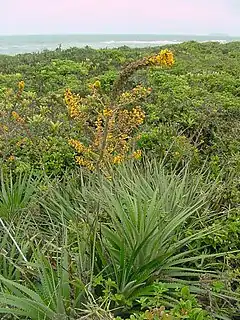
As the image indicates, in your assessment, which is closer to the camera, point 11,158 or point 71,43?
point 11,158

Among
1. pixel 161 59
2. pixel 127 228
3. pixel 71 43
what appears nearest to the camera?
pixel 127 228

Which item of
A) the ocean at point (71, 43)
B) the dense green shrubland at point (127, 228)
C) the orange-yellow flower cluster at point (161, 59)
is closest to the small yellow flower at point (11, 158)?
the dense green shrubland at point (127, 228)

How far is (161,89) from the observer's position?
9039mm

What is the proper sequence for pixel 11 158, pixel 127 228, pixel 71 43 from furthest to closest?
pixel 71 43 → pixel 11 158 → pixel 127 228

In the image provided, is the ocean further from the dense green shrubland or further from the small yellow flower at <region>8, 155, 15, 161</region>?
the small yellow flower at <region>8, 155, 15, 161</region>

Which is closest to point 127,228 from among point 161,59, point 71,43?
point 161,59

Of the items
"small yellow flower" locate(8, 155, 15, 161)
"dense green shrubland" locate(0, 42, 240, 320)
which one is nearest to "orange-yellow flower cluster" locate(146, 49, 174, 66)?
"dense green shrubland" locate(0, 42, 240, 320)

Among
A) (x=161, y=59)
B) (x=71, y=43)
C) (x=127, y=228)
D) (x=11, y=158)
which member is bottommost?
(x=11, y=158)

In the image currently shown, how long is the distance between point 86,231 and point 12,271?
555 mm

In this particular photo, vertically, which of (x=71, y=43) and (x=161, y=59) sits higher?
(x=161, y=59)

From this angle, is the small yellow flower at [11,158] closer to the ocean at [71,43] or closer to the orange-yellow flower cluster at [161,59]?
the orange-yellow flower cluster at [161,59]

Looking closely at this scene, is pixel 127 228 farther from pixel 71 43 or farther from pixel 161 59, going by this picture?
pixel 71 43

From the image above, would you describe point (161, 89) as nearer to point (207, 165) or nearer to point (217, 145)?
point (217, 145)

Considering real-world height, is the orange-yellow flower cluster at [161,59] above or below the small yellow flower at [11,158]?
above
